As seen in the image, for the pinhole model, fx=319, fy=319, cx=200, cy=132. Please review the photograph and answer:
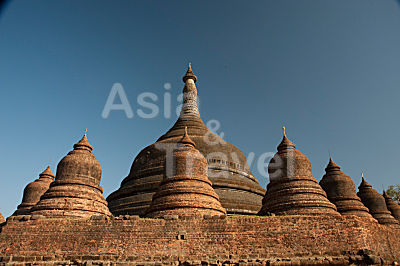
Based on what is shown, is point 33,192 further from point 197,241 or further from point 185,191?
point 197,241

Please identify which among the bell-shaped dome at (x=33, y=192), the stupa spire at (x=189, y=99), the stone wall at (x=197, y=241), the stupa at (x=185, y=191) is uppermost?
the stupa spire at (x=189, y=99)

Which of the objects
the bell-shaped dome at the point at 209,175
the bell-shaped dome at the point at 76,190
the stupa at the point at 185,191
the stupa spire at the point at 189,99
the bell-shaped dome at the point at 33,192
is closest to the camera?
the stupa at the point at 185,191

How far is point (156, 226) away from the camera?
43.4 ft

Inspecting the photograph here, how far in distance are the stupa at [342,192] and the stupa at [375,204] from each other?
18.5 feet

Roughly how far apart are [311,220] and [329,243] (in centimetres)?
107

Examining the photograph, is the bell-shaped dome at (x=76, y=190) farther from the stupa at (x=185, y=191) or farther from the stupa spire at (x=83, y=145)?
the stupa at (x=185, y=191)

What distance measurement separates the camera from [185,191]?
54.8 ft

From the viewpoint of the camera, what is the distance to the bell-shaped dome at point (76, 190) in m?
Answer: 16.8

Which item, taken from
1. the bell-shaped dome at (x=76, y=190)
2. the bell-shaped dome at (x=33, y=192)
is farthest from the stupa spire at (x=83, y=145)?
the bell-shaped dome at (x=33, y=192)

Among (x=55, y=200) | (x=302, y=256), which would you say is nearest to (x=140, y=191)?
(x=55, y=200)

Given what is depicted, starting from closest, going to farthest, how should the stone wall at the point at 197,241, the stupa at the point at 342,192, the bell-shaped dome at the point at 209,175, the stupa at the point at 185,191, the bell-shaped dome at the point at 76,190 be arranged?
the stone wall at the point at 197,241 < the stupa at the point at 185,191 < the bell-shaped dome at the point at 76,190 < the stupa at the point at 342,192 < the bell-shaped dome at the point at 209,175

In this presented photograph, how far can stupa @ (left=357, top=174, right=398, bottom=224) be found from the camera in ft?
88.1

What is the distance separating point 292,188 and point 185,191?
5990mm

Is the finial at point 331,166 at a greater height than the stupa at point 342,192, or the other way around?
the finial at point 331,166
